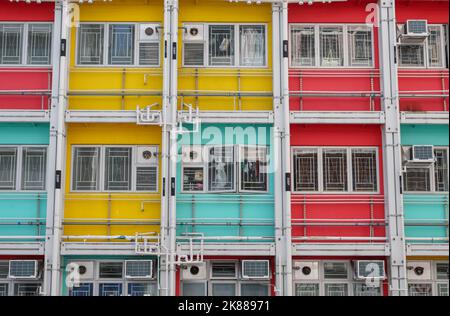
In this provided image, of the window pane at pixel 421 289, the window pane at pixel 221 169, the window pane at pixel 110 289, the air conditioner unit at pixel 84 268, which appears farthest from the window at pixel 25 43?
the window pane at pixel 421 289

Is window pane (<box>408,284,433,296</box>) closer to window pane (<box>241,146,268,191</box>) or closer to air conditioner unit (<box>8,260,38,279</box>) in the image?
window pane (<box>241,146,268,191</box>)

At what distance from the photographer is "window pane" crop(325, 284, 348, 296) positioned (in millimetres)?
15273

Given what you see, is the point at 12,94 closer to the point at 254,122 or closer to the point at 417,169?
the point at 254,122

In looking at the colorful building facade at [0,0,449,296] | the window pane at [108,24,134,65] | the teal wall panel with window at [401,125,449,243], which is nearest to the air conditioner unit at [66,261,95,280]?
the colorful building facade at [0,0,449,296]

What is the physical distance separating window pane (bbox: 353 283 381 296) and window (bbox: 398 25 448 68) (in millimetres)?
5338

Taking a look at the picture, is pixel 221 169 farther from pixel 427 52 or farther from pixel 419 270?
pixel 427 52

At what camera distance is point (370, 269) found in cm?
1501

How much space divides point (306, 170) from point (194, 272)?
3507mm

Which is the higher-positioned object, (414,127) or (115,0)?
(115,0)

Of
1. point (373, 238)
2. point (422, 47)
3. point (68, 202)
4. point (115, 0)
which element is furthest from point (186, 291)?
point (422, 47)

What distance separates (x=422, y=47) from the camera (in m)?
16.2

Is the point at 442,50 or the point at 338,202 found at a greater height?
the point at 442,50

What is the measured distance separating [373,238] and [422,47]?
486 cm

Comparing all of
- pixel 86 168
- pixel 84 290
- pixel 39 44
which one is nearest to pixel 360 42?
pixel 86 168
